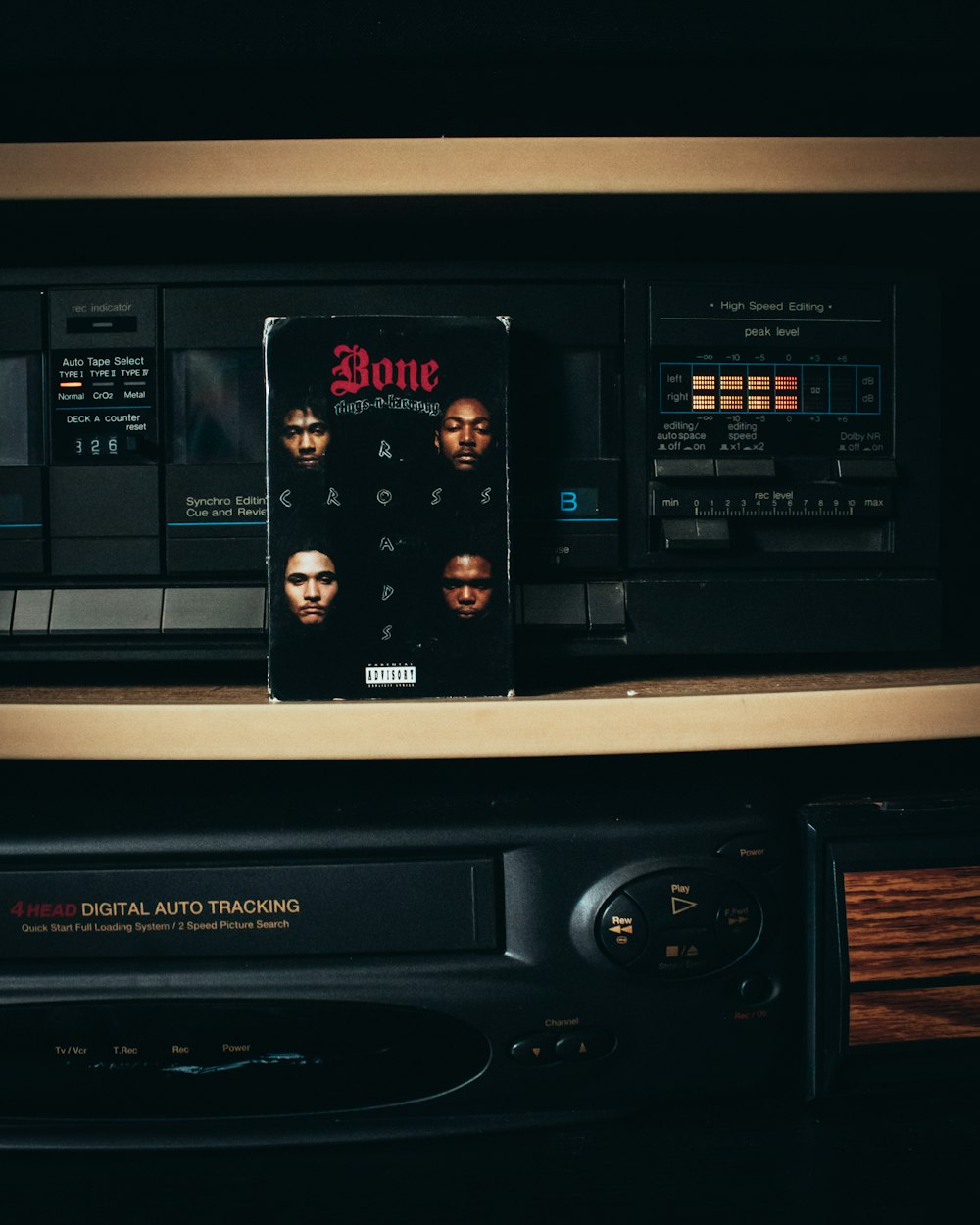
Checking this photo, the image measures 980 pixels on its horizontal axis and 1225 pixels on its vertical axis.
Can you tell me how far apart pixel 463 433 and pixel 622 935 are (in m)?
0.31

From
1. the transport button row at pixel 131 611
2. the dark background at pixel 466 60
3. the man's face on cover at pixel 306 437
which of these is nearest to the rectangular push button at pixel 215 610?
the transport button row at pixel 131 611

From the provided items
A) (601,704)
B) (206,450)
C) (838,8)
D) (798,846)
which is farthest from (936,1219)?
(838,8)

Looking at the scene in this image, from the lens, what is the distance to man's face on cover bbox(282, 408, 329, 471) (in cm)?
50

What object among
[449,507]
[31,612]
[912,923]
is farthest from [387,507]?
[912,923]

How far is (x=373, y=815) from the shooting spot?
1.85 ft

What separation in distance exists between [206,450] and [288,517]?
0.32 ft

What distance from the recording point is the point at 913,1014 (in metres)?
0.56

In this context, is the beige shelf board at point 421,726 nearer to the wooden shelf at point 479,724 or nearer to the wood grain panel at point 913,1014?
the wooden shelf at point 479,724

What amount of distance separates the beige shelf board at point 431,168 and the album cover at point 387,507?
0.25 ft

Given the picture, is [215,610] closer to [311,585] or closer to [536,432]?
[311,585]

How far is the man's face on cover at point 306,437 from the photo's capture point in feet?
1.65

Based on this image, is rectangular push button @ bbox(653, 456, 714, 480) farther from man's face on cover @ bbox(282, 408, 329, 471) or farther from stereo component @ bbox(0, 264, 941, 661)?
man's face on cover @ bbox(282, 408, 329, 471)

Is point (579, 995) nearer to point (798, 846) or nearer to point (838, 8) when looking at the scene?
point (798, 846)

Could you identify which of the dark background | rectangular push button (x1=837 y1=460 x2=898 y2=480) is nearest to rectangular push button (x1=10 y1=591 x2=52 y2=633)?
the dark background
